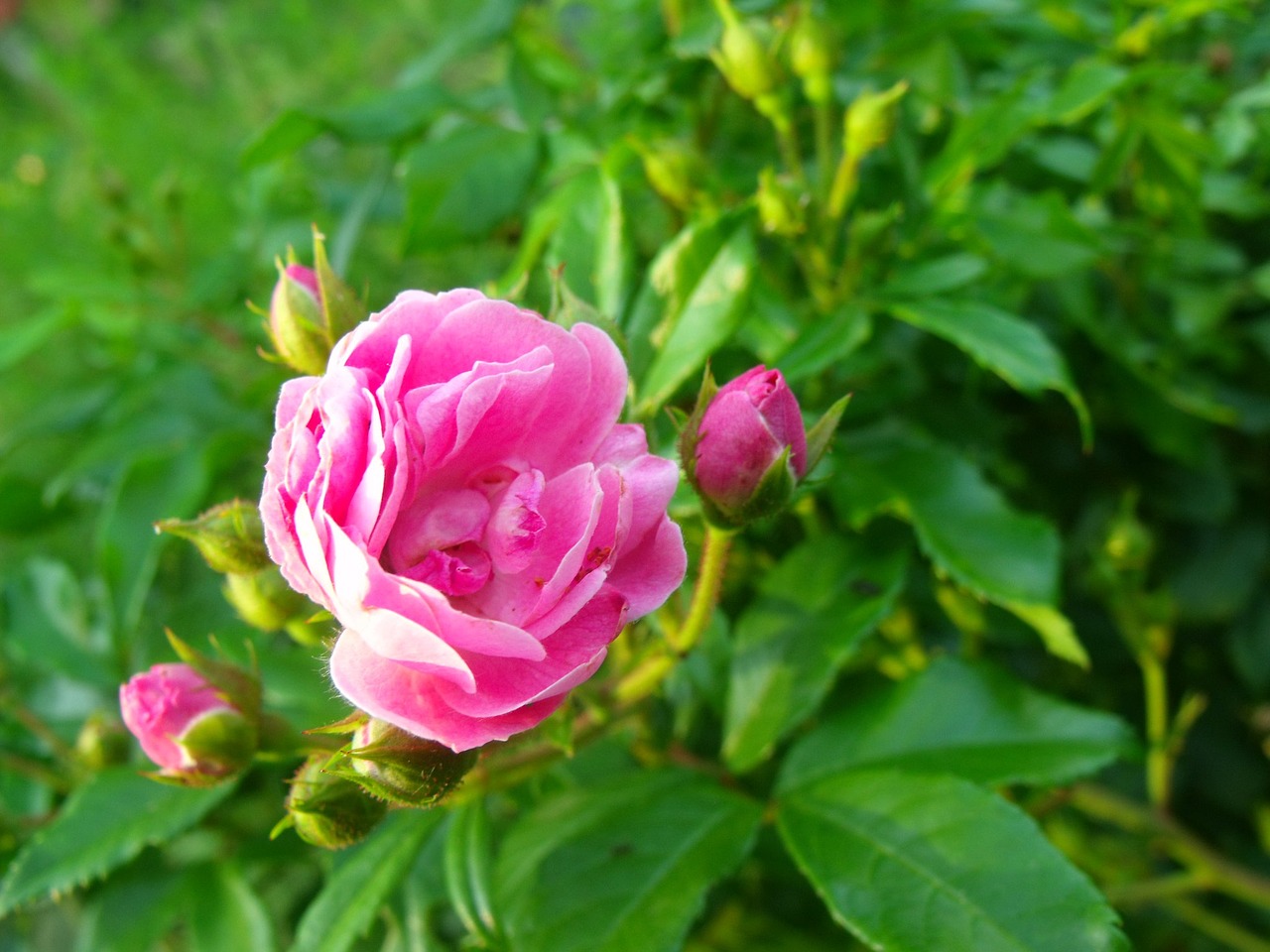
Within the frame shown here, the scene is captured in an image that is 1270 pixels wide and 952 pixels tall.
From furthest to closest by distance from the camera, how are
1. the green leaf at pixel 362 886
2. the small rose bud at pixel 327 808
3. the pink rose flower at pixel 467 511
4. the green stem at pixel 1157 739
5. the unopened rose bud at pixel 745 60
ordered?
the green stem at pixel 1157 739 < the unopened rose bud at pixel 745 60 < the green leaf at pixel 362 886 < the small rose bud at pixel 327 808 < the pink rose flower at pixel 467 511

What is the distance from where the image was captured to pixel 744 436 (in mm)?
458

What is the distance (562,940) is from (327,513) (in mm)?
310

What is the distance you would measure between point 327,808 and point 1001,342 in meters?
0.48

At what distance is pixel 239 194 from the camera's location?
127 cm

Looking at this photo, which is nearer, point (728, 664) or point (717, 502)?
point (717, 502)

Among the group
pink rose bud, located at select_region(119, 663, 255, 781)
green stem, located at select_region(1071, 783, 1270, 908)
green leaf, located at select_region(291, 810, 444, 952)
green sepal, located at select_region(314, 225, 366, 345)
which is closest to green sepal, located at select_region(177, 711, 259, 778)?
pink rose bud, located at select_region(119, 663, 255, 781)

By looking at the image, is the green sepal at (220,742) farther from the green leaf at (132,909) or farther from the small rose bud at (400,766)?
the green leaf at (132,909)

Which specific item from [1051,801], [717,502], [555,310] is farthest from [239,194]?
[1051,801]

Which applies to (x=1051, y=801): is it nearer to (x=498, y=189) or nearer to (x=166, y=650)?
(x=498, y=189)

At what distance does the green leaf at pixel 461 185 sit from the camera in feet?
2.57

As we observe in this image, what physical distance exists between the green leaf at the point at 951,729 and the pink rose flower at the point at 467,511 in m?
0.32

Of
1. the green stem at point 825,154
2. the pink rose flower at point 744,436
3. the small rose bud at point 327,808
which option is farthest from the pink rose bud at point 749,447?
the green stem at point 825,154

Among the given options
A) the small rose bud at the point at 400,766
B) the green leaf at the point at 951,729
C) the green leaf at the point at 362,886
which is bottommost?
the green leaf at the point at 951,729

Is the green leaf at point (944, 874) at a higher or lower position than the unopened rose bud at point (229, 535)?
lower
